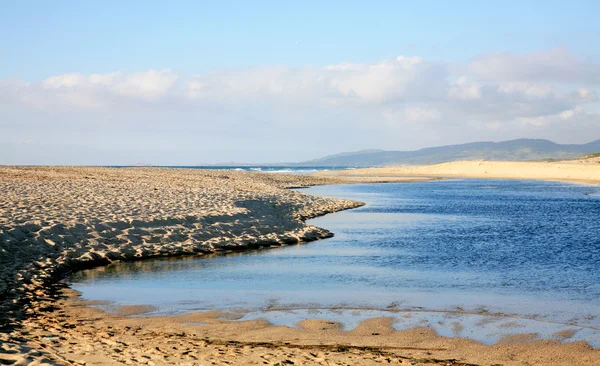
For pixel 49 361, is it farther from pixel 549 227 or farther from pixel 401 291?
pixel 549 227

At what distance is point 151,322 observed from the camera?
34.8 ft

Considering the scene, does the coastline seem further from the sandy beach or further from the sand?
the sand

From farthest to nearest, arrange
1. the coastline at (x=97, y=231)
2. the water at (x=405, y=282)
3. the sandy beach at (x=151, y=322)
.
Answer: the coastline at (x=97, y=231)
the water at (x=405, y=282)
the sandy beach at (x=151, y=322)

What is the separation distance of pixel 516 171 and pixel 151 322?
92.7 m

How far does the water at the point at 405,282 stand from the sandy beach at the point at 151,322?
0.71m

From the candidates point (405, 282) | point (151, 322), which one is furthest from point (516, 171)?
point (151, 322)

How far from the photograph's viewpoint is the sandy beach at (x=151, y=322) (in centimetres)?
842

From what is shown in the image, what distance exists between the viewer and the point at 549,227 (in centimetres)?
2712

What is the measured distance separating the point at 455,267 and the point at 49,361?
39.9ft

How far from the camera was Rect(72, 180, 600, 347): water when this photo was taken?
37.0ft

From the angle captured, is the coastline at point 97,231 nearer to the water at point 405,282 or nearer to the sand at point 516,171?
the water at point 405,282

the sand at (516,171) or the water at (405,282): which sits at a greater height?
the sand at (516,171)

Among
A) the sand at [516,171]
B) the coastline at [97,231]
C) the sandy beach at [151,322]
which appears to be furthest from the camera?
the sand at [516,171]

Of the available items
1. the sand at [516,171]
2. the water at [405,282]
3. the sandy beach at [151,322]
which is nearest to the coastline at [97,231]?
the sandy beach at [151,322]
